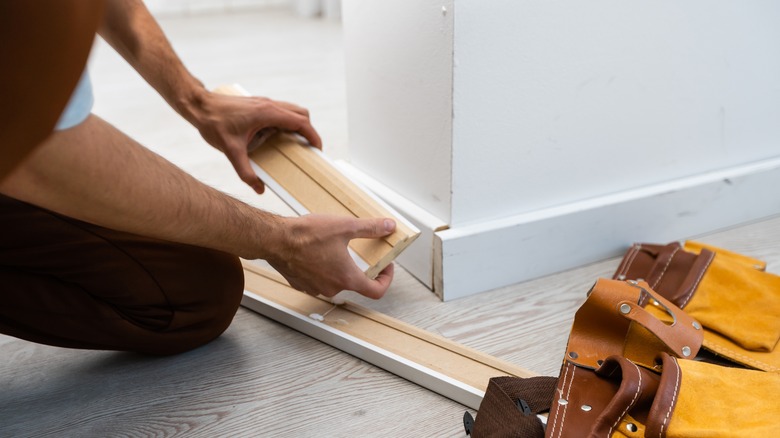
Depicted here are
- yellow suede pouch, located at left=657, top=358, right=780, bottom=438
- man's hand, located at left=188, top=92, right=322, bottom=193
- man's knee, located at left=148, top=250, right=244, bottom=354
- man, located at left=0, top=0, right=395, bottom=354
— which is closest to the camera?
man, located at left=0, top=0, right=395, bottom=354

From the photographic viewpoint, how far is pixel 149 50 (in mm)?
1196

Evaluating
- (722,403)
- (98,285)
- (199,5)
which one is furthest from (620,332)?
(199,5)

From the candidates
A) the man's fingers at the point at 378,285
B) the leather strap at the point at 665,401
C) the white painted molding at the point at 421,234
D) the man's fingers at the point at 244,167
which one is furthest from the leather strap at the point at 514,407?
the man's fingers at the point at 244,167

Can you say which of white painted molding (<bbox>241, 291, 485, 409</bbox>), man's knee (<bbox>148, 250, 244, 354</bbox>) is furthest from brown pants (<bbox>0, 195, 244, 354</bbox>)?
white painted molding (<bbox>241, 291, 485, 409</bbox>)

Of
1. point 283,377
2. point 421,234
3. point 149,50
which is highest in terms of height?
point 149,50

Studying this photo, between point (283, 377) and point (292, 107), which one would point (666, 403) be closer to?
point (283, 377)

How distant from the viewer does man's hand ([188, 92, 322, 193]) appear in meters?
1.27

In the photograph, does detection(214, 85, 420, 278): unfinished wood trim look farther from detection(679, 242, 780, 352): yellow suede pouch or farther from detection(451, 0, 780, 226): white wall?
detection(679, 242, 780, 352): yellow suede pouch

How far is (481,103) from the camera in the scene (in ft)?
3.96

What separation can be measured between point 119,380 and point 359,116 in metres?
0.74

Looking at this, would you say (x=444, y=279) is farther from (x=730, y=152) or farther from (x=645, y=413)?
(x=730, y=152)

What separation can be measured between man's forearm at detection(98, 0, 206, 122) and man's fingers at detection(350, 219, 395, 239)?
0.41 metres

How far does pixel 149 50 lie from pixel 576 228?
86 centimetres

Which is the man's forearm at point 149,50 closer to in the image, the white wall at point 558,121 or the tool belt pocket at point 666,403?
the white wall at point 558,121
